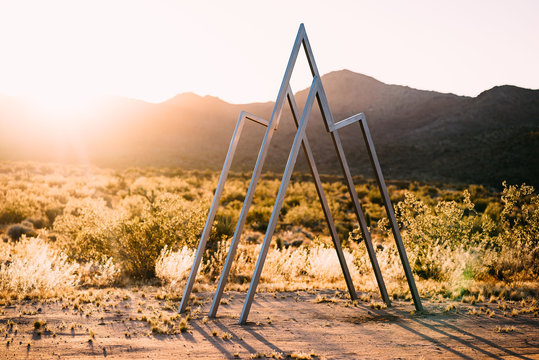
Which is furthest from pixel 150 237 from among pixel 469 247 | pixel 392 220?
pixel 469 247

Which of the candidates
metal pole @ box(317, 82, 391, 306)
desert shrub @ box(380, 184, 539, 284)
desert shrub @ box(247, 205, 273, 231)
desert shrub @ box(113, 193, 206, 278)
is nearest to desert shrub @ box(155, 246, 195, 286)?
desert shrub @ box(113, 193, 206, 278)

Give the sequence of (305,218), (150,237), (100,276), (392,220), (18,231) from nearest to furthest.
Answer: (392,220) < (100,276) < (150,237) < (18,231) < (305,218)

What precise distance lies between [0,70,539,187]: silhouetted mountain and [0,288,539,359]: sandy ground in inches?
1454

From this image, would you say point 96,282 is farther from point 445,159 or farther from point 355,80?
point 355,80

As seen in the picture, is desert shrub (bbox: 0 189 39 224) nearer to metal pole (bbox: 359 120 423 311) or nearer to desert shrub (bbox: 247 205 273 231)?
desert shrub (bbox: 247 205 273 231)

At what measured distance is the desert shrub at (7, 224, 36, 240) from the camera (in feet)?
47.5

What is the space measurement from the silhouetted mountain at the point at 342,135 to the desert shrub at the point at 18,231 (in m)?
38.7

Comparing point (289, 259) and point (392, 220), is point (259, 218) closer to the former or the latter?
point (289, 259)

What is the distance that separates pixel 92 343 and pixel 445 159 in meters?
56.2

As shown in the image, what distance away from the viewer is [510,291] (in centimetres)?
836

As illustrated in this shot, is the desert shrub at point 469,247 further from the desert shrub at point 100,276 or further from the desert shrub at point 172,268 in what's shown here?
the desert shrub at point 100,276

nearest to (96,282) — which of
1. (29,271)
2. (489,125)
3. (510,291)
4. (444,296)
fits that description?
(29,271)

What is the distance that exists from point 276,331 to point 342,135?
77.5 metres

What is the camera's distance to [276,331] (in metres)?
6.03
